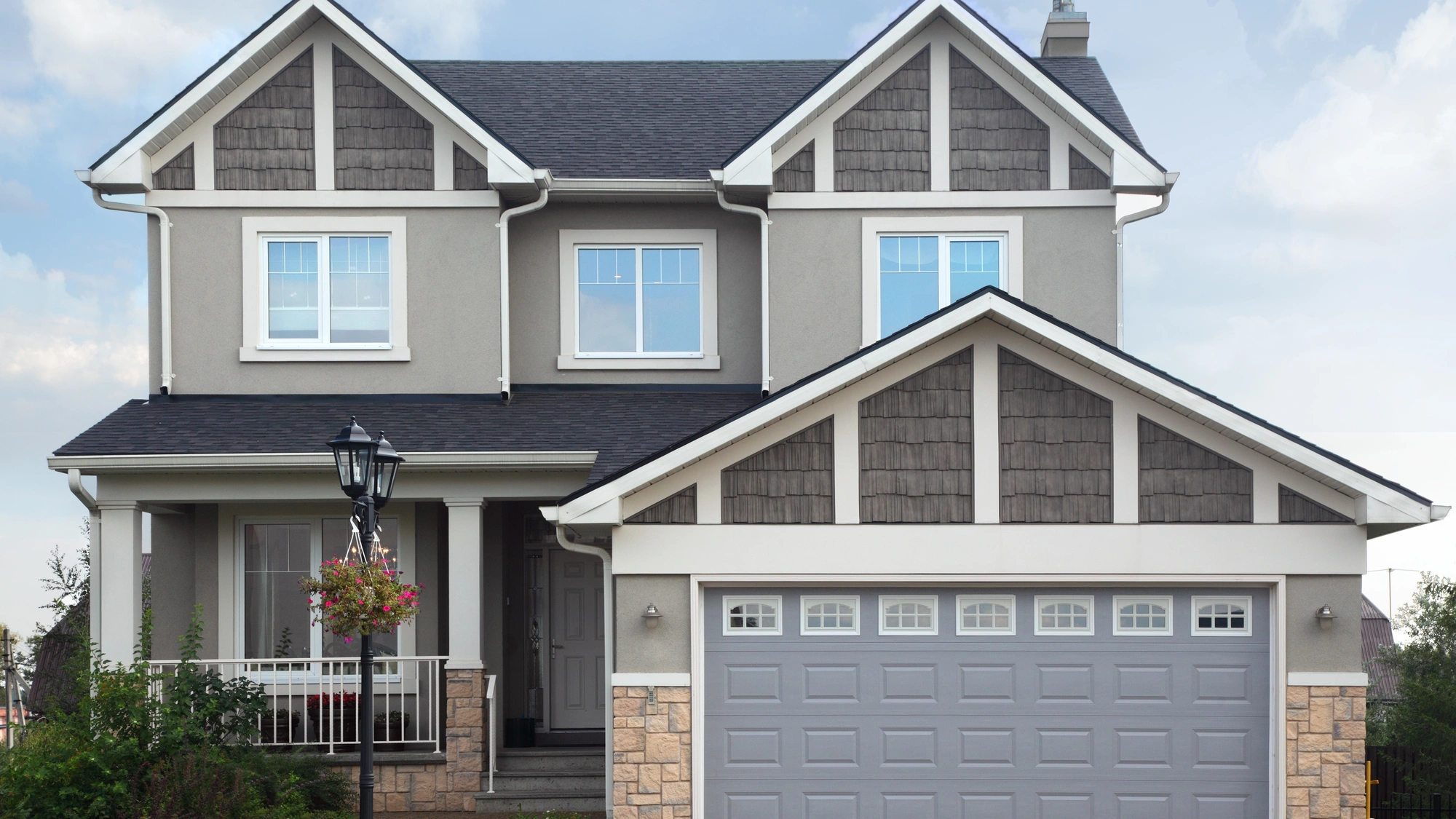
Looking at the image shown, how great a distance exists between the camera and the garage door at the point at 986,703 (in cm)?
959

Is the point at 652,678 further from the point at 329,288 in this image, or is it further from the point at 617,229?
the point at 329,288

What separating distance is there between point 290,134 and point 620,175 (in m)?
3.55

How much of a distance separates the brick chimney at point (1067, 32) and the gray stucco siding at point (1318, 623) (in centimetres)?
862

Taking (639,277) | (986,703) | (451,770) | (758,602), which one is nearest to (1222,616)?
(986,703)

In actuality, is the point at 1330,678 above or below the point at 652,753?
above

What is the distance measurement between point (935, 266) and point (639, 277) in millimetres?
3258

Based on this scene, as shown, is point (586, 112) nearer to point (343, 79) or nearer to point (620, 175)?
point (620, 175)

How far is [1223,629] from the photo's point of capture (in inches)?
379

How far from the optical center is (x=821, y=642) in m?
9.72

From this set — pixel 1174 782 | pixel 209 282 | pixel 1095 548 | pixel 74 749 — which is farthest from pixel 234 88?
pixel 1174 782

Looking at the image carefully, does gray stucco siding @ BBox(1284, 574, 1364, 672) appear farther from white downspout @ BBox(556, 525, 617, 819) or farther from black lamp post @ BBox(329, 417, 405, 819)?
black lamp post @ BBox(329, 417, 405, 819)

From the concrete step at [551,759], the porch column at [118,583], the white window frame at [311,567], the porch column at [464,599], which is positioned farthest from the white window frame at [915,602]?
the porch column at [118,583]

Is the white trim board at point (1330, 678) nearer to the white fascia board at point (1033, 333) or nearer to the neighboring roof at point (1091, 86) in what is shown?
the white fascia board at point (1033, 333)

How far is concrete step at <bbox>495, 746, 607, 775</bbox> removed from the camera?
11.4 meters
